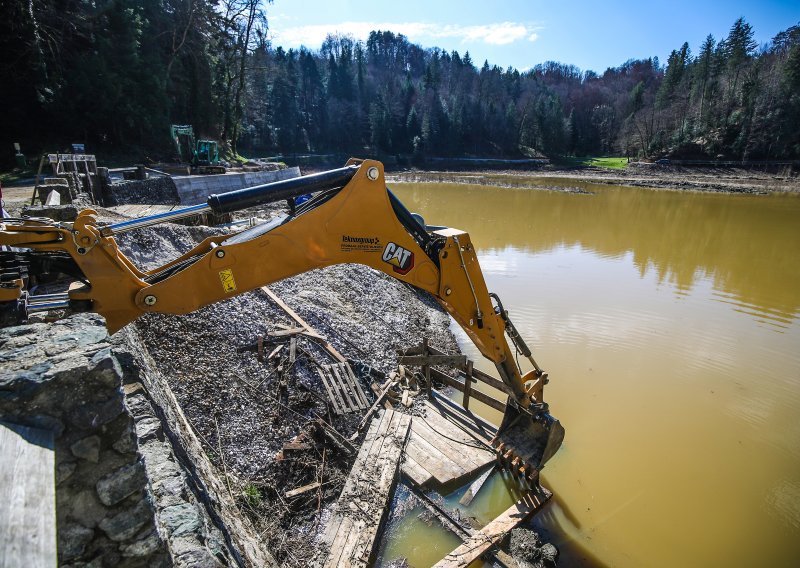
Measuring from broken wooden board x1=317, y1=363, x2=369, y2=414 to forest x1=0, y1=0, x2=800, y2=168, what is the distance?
25582 millimetres

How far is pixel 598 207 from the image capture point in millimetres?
34875

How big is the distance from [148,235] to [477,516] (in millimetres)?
9830

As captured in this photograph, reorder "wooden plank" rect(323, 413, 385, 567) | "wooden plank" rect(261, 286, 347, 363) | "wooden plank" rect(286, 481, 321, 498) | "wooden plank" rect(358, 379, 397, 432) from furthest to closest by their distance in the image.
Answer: "wooden plank" rect(261, 286, 347, 363) → "wooden plank" rect(358, 379, 397, 432) → "wooden plank" rect(286, 481, 321, 498) → "wooden plank" rect(323, 413, 385, 567)

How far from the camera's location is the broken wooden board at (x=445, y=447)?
6426mm

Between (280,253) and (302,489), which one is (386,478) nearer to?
(302,489)

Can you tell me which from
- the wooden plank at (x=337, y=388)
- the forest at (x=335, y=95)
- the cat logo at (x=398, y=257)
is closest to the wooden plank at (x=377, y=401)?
the wooden plank at (x=337, y=388)

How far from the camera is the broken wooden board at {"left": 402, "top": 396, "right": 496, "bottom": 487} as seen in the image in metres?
6.43

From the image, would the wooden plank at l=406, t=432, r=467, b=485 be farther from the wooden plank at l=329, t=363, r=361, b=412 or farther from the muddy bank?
the muddy bank

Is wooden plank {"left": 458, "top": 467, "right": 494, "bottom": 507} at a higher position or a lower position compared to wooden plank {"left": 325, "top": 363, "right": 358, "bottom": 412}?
lower

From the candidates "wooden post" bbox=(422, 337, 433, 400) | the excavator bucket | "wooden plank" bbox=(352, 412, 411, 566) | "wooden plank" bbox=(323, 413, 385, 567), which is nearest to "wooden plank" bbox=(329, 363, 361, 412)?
"wooden plank" bbox=(352, 412, 411, 566)

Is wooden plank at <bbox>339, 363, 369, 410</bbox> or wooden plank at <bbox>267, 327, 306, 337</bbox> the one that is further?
wooden plank at <bbox>267, 327, 306, 337</bbox>

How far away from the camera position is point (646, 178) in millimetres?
53969

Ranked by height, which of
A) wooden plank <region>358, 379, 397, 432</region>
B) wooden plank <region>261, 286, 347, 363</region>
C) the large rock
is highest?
the large rock

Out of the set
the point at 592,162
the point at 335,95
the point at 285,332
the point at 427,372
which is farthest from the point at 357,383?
the point at 335,95
